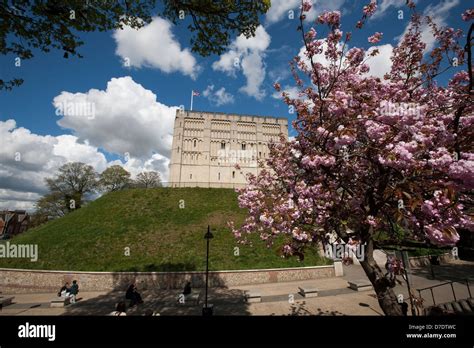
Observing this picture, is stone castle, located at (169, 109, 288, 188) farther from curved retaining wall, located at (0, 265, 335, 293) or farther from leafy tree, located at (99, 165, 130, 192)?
curved retaining wall, located at (0, 265, 335, 293)

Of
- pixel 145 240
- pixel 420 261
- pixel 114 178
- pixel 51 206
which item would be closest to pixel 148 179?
pixel 114 178

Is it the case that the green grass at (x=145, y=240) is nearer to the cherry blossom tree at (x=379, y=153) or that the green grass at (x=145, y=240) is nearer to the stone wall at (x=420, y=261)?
the stone wall at (x=420, y=261)

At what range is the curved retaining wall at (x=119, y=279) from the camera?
1738 cm

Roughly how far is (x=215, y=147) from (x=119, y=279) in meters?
51.2

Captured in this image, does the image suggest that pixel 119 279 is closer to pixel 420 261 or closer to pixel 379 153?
pixel 379 153

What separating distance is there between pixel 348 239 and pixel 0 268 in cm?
2634

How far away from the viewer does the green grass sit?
763 inches

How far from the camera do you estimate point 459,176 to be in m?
3.46

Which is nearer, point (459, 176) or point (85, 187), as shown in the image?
point (459, 176)

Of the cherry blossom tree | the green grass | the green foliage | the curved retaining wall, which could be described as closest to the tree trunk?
the cherry blossom tree

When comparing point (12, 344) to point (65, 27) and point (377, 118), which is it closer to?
point (377, 118)

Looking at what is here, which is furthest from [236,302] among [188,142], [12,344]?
[188,142]

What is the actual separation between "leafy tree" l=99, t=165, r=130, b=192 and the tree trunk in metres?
68.2

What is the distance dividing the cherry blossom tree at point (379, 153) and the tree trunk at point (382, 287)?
0.02 meters
